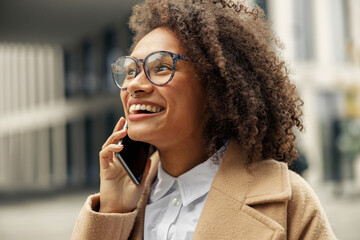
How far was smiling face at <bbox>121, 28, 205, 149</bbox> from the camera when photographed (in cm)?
172

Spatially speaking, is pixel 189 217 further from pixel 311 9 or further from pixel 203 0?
pixel 311 9

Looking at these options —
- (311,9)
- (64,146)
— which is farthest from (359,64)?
(64,146)

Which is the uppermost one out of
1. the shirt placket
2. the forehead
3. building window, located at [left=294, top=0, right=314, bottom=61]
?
building window, located at [left=294, top=0, right=314, bottom=61]

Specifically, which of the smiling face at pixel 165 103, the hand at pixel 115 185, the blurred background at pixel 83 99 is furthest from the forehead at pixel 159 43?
the blurred background at pixel 83 99

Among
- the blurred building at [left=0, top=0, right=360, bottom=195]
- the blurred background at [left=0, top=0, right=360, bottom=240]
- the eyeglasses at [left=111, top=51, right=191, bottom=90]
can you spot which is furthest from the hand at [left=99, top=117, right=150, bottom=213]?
the blurred building at [left=0, top=0, right=360, bottom=195]

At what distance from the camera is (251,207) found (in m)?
1.69

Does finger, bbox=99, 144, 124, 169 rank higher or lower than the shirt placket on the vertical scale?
higher

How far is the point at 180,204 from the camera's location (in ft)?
6.01

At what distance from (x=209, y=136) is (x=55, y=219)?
35.4 ft

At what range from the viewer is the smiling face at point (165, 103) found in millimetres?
1724

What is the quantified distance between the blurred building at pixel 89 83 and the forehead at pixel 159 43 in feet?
53.6

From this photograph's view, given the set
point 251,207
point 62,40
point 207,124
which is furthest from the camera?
point 62,40

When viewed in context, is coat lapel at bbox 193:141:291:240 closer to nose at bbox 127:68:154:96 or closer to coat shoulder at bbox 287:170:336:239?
coat shoulder at bbox 287:170:336:239

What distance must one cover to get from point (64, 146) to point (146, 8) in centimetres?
2836
